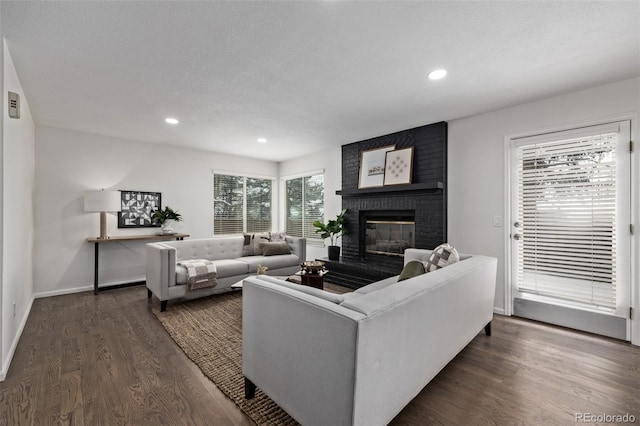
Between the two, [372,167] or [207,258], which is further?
[372,167]

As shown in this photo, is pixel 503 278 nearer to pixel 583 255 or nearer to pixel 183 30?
pixel 583 255

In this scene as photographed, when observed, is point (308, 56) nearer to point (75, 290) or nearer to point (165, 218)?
point (165, 218)

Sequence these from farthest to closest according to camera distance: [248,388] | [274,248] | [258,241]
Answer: [258,241]
[274,248]
[248,388]

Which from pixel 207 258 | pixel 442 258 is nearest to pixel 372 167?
pixel 442 258

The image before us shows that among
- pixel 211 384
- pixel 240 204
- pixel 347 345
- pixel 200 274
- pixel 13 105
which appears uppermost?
pixel 13 105

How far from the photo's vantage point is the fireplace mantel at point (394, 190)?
3729 millimetres

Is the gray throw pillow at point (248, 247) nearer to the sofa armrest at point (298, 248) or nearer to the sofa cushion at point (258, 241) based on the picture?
the sofa cushion at point (258, 241)

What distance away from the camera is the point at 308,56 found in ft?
7.29

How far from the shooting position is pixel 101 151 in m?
4.38

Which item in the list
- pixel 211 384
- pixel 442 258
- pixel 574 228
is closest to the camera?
pixel 211 384

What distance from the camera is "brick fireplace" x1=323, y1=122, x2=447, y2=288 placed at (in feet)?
12.6

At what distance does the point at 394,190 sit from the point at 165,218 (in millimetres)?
3794

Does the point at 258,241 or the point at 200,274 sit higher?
the point at 258,241

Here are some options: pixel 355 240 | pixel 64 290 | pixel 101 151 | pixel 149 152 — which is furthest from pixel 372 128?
pixel 64 290
